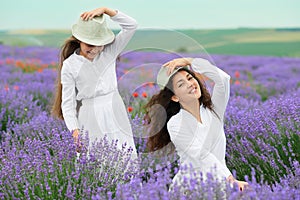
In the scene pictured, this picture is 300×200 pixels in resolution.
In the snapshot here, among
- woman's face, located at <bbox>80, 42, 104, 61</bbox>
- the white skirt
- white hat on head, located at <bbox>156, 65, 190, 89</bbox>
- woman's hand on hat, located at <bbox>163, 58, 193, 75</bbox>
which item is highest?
woman's hand on hat, located at <bbox>163, 58, 193, 75</bbox>

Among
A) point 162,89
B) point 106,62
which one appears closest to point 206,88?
point 162,89

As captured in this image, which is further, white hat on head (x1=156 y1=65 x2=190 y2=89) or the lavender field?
white hat on head (x1=156 y1=65 x2=190 y2=89)

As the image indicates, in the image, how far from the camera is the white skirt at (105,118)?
10.6 ft

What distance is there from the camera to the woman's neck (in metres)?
2.84

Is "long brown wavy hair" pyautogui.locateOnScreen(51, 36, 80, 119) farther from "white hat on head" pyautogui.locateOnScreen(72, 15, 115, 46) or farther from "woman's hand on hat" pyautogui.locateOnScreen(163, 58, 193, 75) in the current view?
"woman's hand on hat" pyautogui.locateOnScreen(163, 58, 193, 75)

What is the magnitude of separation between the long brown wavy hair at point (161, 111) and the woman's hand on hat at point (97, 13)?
61 centimetres

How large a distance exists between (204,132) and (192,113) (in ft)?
0.41

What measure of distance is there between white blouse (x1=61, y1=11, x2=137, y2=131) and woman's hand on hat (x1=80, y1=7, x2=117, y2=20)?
0.03m

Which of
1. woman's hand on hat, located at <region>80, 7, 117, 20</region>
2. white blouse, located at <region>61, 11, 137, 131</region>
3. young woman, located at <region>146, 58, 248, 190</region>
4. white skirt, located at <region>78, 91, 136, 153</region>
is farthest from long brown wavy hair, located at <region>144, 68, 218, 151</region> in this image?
woman's hand on hat, located at <region>80, 7, 117, 20</region>

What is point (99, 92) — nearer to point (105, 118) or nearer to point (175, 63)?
point (105, 118)

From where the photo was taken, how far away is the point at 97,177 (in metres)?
2.58

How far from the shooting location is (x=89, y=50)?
3178mm

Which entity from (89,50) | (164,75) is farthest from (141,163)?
(89,50)

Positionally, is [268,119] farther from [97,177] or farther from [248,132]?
[97,177]
